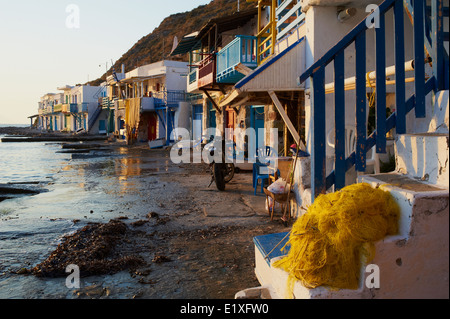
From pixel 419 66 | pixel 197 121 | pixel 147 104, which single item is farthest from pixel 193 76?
pixel 419 66

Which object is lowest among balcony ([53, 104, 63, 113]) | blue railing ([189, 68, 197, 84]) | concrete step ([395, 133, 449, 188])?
concrete step ([395, 133, 449, 188])

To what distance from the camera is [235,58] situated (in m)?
13.7

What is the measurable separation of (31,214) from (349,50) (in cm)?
752

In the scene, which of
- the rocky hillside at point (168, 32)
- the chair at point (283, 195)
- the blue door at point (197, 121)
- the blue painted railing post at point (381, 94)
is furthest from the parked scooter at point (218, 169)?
the rocky hillside at point (168, 32)

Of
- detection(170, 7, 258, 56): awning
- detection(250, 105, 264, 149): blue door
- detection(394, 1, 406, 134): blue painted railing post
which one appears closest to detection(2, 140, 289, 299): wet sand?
detection(394, 1, 406, 134): blue painted railing post

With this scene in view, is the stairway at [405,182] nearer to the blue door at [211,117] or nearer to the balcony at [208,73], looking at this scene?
the balcony at [208,73]

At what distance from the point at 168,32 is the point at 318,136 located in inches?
3464

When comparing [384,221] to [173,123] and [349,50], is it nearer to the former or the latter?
[349,50]

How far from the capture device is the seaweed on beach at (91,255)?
4.93 meters

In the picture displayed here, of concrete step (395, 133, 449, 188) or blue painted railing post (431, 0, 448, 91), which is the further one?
blue painted railing post (431, 0, 448, 91)

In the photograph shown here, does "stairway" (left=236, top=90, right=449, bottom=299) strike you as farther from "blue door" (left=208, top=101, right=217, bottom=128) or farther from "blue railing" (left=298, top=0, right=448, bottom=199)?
"blue door" (left=208, top=101, right=217, bottom=128)

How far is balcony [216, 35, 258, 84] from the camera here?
1325cm

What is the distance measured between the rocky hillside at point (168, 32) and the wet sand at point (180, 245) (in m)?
62.2

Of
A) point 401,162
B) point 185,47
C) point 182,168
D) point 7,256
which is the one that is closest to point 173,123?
point 185,47
